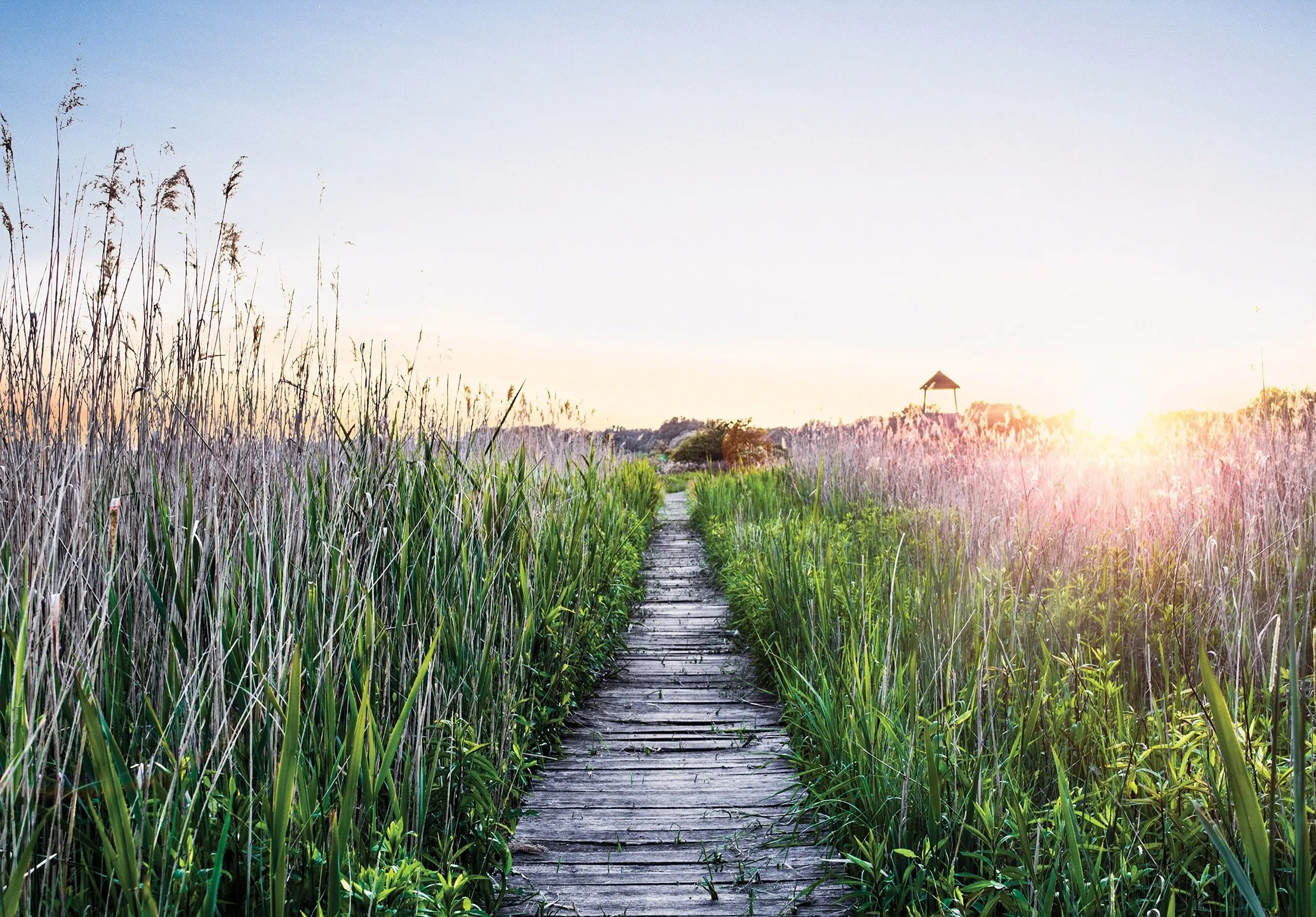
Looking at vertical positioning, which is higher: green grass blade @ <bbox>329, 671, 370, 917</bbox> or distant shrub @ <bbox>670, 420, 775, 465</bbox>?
distant shrub @ <bbox>670, 420, 775, 465</bbox>

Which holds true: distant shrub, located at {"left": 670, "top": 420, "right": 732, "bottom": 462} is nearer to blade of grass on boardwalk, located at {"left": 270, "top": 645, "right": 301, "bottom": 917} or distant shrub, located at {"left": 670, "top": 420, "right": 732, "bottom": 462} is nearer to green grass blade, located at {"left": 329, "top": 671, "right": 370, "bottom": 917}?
green grass blade, located at {"left": 329, "top": 671, "right": 370, "bottom": 917}

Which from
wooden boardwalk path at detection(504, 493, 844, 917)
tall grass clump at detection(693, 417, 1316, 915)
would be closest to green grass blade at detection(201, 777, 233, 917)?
wooden boardwalk path at detection(504, 493, 844, 917)

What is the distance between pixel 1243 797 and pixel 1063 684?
124cm

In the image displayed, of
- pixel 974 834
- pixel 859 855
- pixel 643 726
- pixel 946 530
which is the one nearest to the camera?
pixel 974 834

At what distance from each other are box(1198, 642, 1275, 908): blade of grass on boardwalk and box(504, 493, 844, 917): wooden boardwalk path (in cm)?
119

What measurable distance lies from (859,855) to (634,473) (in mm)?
9327

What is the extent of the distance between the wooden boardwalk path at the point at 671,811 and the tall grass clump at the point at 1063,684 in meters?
0.20

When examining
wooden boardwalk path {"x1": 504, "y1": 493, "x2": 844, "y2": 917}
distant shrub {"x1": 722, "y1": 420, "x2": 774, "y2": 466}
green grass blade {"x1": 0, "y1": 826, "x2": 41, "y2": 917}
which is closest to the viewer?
green grass blade {"x1": 0, "y1": 826, "x2": 41, "y2": 917}

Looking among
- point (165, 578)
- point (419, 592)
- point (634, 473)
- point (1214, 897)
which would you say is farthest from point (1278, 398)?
point (165, 578)

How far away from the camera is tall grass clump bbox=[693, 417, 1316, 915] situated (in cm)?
187

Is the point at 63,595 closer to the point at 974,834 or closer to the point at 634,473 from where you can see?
the point at 974,834

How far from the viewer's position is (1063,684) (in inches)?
102

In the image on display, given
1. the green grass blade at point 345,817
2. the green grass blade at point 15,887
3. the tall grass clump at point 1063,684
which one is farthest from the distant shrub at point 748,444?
the green grass blade at point 15,887

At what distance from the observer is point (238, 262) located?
3586 mm
